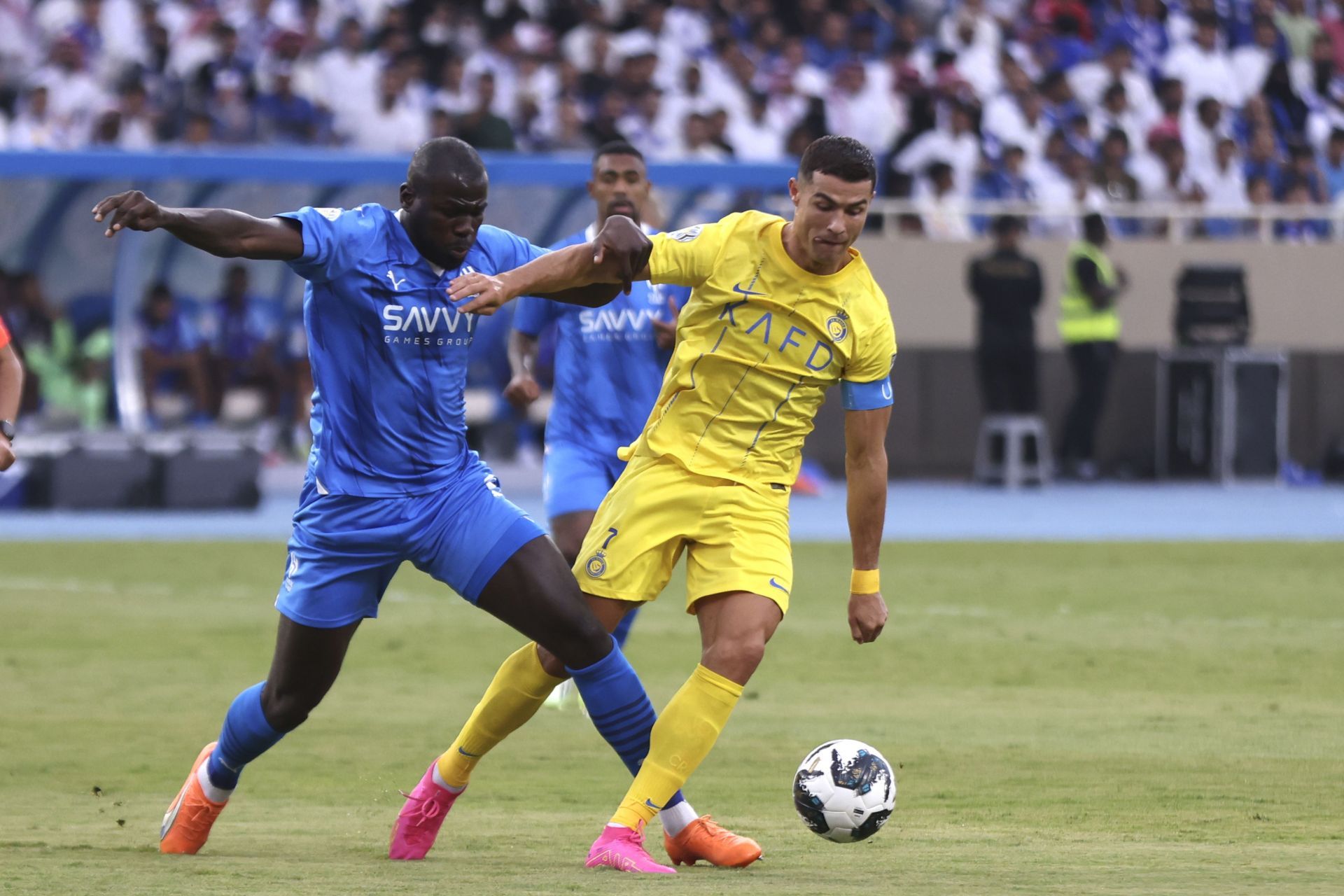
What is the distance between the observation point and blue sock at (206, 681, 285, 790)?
6684 millimetres

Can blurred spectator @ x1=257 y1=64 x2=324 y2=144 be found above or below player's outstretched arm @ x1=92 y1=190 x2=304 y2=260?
above

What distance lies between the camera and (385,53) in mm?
22797

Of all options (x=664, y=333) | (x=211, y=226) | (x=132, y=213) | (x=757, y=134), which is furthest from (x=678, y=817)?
(x=757, y=134)

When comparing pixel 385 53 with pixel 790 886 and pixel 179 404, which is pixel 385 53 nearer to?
pixel 179 404

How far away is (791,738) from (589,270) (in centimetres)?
346

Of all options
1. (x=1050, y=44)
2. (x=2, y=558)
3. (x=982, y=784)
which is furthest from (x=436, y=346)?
(x=1050, y=44)

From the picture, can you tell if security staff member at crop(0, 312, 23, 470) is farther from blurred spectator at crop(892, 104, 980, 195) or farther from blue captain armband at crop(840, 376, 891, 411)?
blurred spectator at crop(892, 104, 980, 195)

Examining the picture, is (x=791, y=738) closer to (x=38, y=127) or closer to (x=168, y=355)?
(x=168, y=355)

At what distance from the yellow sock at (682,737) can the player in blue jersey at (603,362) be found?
10.1ft

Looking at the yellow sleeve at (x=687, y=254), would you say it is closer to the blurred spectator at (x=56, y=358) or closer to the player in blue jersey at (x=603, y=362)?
the player in blue jersey at (x=603, y=362)

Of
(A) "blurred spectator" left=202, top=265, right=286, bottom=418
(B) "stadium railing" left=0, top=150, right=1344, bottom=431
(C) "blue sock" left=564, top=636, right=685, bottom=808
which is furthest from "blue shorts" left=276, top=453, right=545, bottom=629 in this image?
(A) "blurred spectator" left=202, top=265, right=286, bottom=418

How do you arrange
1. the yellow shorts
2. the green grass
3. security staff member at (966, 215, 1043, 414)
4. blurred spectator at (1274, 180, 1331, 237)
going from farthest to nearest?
blurred spectator at (1274, 180, 1331, 237) < security staff member at (966, 215, 1043, 414) < the yellow shorts < the green grass

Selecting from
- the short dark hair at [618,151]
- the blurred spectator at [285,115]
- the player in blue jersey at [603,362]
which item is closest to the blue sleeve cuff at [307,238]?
the player in blue jersey at [603,362]

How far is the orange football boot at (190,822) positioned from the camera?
6.69m
